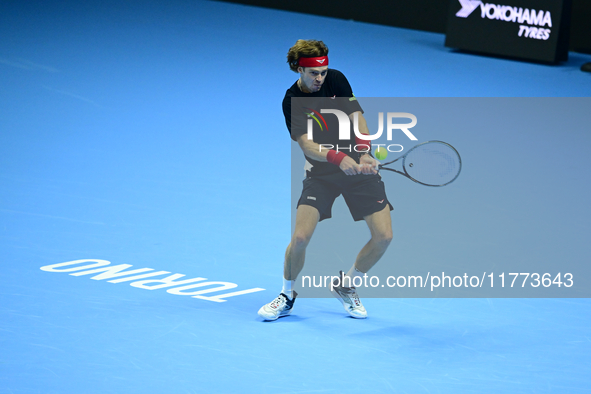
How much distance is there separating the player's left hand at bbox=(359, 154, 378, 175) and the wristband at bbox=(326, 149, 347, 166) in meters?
0.13

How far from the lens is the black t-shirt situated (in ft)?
16.4

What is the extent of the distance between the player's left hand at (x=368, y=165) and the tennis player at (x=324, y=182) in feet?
0.28

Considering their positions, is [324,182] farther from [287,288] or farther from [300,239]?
[287,288]

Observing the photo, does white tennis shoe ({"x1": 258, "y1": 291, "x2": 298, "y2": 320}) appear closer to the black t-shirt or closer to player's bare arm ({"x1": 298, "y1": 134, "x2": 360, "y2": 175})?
the black t-shirt

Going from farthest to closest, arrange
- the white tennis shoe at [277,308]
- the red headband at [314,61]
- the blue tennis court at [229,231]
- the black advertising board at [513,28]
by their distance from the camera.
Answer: the black advertising board at [513,28] < the white tennis shoe at [277,308] < the red headband at [314,61] < the blue tennis court at [229,231]

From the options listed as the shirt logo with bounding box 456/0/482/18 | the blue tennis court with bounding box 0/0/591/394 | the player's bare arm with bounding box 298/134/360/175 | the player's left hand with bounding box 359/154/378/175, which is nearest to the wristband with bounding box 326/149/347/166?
the player's bare arm with bounding box 298/134/360/175

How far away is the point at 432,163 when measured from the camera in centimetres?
512

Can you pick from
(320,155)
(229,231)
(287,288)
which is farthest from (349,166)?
(229,231)

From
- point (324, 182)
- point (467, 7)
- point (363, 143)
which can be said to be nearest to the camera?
point (363, 143)

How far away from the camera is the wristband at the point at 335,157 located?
15.6ft

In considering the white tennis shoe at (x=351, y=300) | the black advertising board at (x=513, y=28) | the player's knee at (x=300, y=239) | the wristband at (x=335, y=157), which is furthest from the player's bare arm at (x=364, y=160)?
the black advertising board at (x=513, y=28)

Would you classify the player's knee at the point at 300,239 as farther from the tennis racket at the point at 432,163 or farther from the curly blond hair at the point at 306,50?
the curly blond hair at the point at 306,50

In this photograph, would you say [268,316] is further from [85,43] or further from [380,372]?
[85,43]

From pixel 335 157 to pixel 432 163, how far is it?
73 centimetres
